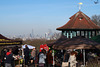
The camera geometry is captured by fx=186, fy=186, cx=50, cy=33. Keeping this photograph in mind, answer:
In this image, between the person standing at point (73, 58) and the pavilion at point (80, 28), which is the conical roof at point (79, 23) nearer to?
the pavilion at point (80, 28)

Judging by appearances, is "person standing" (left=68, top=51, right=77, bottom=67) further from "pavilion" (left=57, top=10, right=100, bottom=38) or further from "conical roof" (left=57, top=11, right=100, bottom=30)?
"conical roof" (left=57, top=11, right=100, bottom=30)

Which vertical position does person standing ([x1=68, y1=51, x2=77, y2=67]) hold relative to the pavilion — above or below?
below

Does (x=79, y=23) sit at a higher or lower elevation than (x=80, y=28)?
higher

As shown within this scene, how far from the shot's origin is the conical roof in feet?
98.0

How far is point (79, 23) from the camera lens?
31125mm

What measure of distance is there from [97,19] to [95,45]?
5696 cm

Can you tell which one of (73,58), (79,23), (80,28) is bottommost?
(73,58)

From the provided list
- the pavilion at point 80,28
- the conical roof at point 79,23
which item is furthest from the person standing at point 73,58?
the conical roof at point 79,23

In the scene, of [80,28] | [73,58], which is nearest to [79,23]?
[80,28]

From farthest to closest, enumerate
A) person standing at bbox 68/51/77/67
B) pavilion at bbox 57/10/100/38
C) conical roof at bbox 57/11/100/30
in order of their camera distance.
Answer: conical roof at bbox 57/11/100/30 → pavilion at bbox 57/10/100/38 → person standing at bbox 68/51/77/67

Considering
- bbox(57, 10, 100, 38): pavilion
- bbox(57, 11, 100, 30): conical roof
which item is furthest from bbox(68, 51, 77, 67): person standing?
bbox(57, 11, 100, 30): conical roof

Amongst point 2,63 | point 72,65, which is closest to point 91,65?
point 72,65

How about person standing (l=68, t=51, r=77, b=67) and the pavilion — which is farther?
the pavilion

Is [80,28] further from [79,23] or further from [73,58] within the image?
[73,58]
